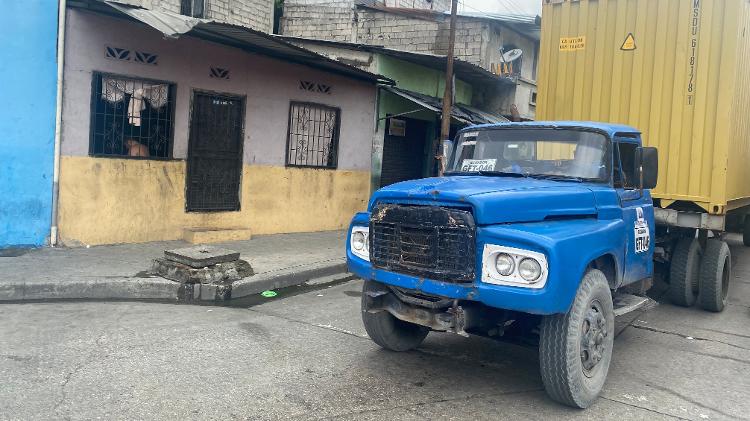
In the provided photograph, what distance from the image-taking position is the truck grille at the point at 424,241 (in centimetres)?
384

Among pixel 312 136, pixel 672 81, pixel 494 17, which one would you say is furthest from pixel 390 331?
pixel 494 17

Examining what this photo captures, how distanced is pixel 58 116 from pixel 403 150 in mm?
8101

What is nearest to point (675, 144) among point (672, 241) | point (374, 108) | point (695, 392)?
point (672, 241)

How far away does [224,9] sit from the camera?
16.7 m

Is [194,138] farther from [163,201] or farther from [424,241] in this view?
[424,241]

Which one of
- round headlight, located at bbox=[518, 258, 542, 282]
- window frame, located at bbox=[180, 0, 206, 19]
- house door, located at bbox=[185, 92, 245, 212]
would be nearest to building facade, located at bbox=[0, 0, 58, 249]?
house door, located at bbox=[185, 92, 245, 212]

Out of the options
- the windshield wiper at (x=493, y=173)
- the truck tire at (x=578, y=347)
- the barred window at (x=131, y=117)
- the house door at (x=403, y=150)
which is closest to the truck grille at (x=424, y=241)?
the truck tire at (x=578, y=347)

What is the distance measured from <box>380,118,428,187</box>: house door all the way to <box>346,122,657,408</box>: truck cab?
28.4 feet

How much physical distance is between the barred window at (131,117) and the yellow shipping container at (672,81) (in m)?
5.91

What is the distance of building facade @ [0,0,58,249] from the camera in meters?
7.88

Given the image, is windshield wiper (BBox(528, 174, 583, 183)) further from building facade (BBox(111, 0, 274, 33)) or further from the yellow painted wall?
building facade (BBox(111, 0, 274, 33))

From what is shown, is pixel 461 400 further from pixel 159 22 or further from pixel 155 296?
pixel 159 22

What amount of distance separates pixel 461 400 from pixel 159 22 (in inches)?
223

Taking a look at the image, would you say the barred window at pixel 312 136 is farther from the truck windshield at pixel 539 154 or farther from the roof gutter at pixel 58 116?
the truck windshield at pixel 539 154
